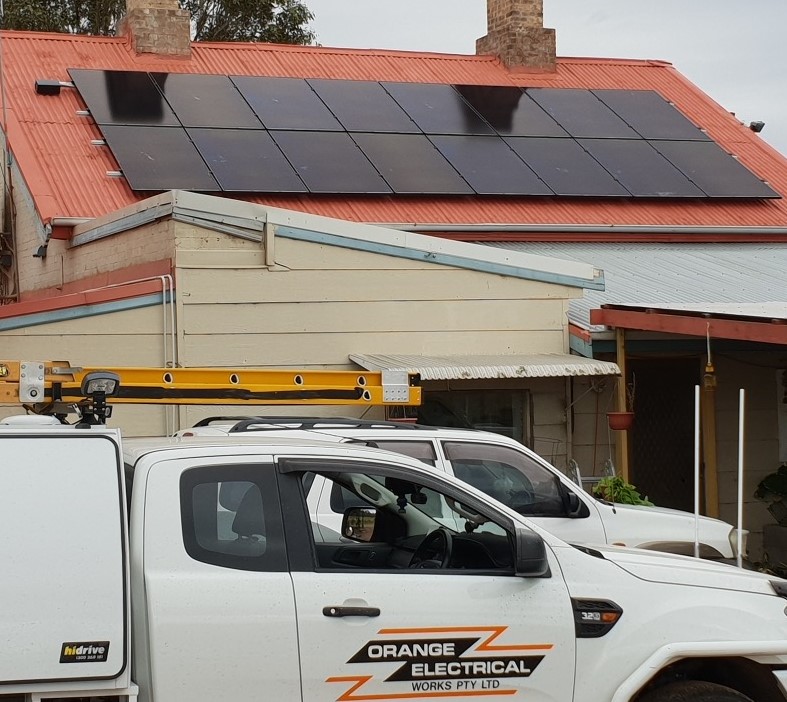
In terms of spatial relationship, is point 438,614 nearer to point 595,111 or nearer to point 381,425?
point 381,425

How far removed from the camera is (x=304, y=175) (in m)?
15.3

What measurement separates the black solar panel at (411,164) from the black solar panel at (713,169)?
11.6ft

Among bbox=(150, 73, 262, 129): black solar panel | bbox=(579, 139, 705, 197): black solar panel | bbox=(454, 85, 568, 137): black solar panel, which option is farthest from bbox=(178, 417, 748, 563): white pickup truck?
bbox=(454, 85, 568, 137): black solar panel

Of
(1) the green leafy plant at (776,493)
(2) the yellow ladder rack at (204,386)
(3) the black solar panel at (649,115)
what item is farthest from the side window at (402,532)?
(3) the black solar panel at (649,115)

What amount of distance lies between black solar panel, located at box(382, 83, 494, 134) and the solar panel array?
0.03 meters

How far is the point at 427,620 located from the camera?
17.8ft

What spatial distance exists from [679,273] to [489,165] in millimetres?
3222

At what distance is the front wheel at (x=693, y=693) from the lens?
5.82 meters

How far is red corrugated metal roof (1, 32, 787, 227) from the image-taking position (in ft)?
49.6

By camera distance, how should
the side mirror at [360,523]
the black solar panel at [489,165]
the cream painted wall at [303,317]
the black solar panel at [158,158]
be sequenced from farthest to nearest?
the black solar panel at [489,165] → the black solar panel at [158,158] → the cream painted wall at [303,317] → the side mirror at [360,523]

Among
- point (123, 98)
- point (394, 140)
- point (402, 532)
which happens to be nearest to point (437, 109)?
point (394, 140)

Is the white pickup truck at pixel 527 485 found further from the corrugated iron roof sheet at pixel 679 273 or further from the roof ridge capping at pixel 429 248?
the roof ridge capping at pixel 429 248

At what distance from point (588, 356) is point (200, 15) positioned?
24089 mm

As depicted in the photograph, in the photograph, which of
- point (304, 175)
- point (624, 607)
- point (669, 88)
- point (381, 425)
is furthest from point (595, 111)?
point (624, 607)
